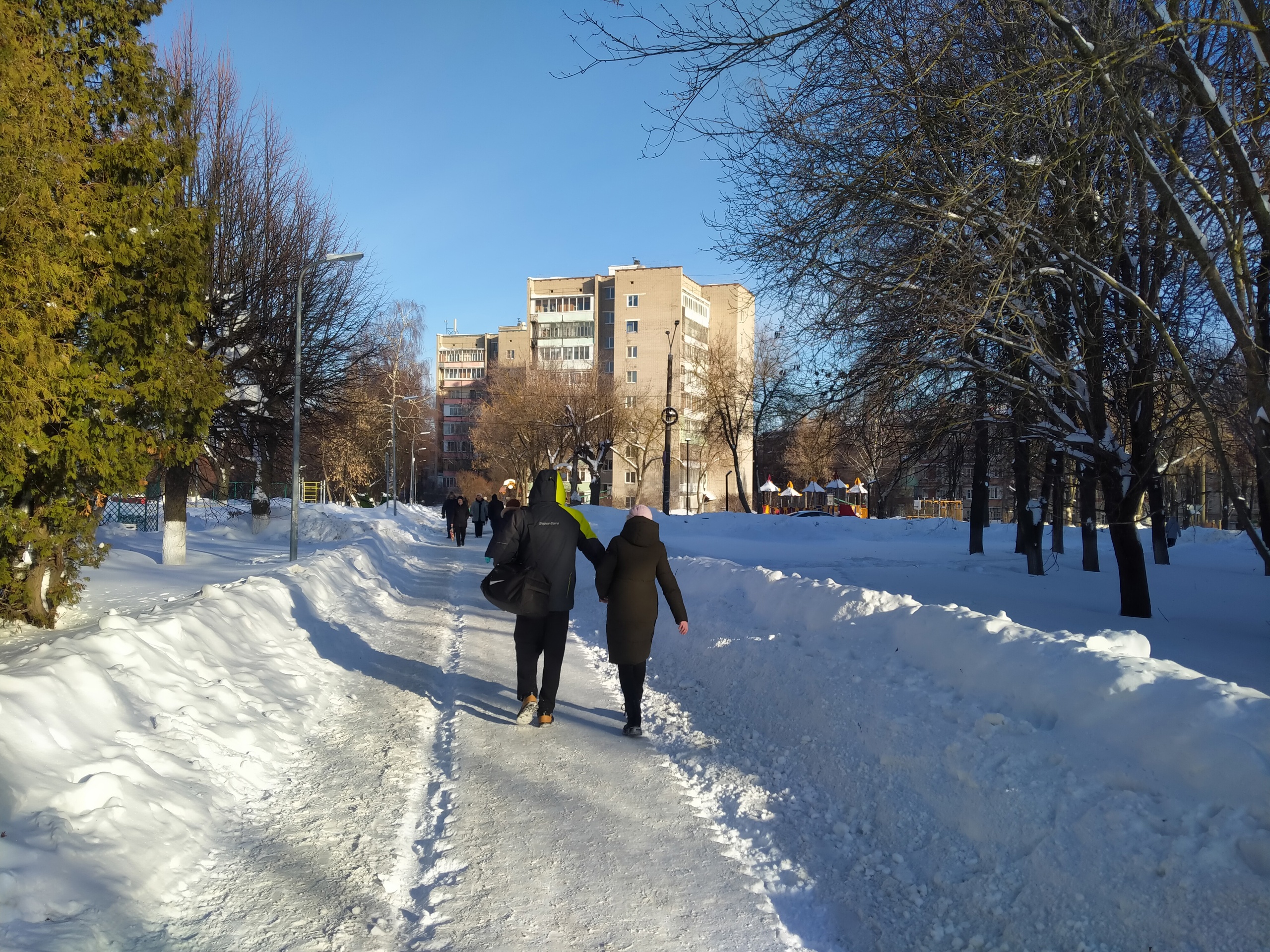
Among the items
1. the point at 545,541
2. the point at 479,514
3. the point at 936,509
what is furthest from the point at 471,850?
the point at 936,509

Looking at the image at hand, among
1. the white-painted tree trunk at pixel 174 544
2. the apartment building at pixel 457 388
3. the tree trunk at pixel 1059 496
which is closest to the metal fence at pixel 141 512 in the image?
the white-painted tree trunk at pixel 174 544

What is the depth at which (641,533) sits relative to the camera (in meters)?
6.63

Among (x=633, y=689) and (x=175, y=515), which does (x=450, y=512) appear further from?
(x=633, y=689)

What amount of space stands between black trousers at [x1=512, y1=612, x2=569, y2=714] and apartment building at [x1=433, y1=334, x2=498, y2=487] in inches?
3399

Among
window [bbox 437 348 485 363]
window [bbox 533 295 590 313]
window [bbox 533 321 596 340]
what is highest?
window [bbox 533 295 590 313]

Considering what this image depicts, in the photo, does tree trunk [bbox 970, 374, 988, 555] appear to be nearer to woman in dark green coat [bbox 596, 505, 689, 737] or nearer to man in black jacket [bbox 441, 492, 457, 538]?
woman in dark green coat [bbox 596, 505, 689, 737]

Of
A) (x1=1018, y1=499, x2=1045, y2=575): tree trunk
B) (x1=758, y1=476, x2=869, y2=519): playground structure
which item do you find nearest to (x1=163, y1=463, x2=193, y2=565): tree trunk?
(x1=1018, y1=499, x2=1045, y2=575): tree trunk

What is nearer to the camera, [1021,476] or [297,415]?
[297,415]

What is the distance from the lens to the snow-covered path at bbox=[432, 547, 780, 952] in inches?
138

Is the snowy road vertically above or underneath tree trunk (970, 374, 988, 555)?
underneath

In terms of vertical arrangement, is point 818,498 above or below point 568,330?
below

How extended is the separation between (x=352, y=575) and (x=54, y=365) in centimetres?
900

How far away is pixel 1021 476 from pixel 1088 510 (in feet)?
12.7

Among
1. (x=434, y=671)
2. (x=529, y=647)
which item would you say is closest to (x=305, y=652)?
(x=434, y=671)
